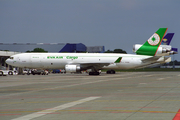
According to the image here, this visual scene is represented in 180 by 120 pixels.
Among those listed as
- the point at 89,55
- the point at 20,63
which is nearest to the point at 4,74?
the point at 20,63

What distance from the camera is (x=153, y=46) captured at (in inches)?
2135

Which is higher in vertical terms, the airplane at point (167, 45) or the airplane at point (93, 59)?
the airplane at point (167, 45)

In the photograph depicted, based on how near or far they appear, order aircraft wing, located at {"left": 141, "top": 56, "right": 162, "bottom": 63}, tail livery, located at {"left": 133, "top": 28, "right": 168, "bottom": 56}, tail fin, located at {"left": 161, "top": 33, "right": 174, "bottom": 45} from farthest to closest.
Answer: tail fin, located at {"left": 161, "top": 33, "right": 174, "bottom": 45} → tail livery, located at {"left": 133, "top": 28, "right": 168, "bottom": 56} → aircraft wing, located at {"left": 141, "top": 56, "right": 162, "bottom": 63}

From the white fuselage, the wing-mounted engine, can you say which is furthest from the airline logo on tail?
the white fuselage

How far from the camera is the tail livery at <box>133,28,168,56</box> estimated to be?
53469 mm

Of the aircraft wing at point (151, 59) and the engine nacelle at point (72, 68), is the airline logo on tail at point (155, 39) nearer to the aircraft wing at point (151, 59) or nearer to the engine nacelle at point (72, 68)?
the aircraft wing at point (151, 59)

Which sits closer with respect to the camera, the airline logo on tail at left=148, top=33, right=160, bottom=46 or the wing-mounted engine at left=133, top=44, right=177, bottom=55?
the wing-mounted engine at left=133, top=44, right=177, bottom=55

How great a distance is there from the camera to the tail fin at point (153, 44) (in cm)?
5353

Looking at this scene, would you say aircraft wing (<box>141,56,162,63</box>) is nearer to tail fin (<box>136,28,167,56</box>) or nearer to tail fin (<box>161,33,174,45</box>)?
tail fin (<box>136,28,167,56</box>)

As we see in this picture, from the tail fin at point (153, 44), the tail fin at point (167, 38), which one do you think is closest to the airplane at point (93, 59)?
the tail fin at point (153, 44)

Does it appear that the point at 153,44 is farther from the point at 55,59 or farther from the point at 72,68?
the point at 55,59

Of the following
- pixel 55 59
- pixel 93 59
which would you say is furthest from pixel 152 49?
pixel 55 59

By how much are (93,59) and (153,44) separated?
491 inches

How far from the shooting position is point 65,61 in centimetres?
5003
